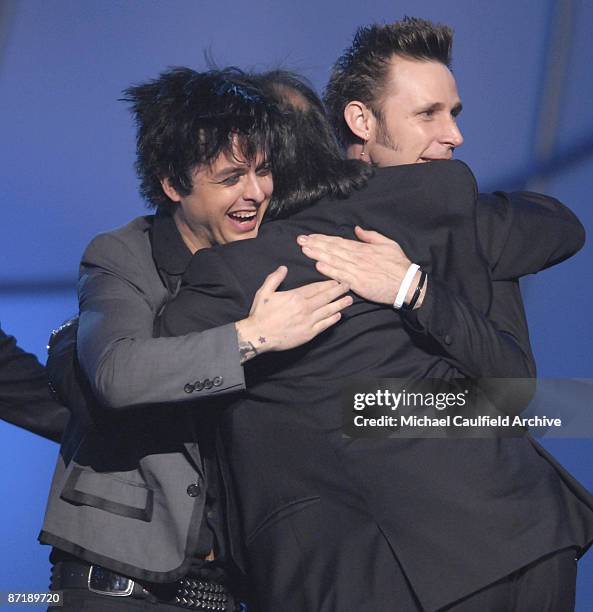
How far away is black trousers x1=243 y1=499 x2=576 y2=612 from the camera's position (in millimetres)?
1588

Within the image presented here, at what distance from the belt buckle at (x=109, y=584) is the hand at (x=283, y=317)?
18.8 inches

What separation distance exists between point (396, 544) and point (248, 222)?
0.75m

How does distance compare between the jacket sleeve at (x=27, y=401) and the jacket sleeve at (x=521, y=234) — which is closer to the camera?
the jacket sleeve at (x=521, y=234)

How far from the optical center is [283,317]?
171cm

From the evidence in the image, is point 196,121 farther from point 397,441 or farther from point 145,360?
point 397,441

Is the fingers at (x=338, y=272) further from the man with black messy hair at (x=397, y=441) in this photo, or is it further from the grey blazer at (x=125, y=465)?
the grey blazer at (x=125, y=465)

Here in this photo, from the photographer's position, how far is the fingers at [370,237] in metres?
1.82

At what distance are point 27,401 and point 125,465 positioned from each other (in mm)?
380

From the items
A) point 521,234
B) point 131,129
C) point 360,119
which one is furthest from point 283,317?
point 131,129

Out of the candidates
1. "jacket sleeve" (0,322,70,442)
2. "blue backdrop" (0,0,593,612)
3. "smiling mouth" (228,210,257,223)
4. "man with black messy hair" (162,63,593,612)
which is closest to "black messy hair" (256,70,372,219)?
"man with black messy hair" (162,63,593,612)

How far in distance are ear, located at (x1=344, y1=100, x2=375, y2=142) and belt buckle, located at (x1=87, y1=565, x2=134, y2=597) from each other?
3.58ft

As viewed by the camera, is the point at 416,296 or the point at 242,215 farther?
the point at 242,215

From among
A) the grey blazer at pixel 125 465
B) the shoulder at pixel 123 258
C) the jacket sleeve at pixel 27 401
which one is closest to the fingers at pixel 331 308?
the grey blazer at pixel 125 465

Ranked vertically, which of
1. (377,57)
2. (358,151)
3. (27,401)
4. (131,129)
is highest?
(131,129)
